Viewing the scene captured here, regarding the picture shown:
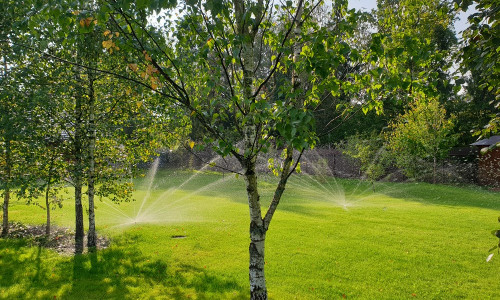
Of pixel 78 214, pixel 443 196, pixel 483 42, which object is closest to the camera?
pixel 483 42

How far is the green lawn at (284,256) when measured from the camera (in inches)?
213

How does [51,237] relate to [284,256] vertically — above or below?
above

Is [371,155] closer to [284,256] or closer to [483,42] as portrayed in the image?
[284,256]

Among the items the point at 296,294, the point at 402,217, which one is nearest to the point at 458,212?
the point at 402,217

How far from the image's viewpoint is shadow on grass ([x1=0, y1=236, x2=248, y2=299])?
17.4 ft

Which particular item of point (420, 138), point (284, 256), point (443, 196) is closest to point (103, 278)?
point (284, 256)

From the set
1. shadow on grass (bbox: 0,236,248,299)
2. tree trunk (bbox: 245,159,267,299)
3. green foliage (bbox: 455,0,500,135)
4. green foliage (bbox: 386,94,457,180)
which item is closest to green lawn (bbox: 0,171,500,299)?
shadow on grass (bbox: 0,236,248,299)

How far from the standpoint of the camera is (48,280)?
584 cm

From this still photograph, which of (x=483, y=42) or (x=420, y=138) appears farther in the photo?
(x=420, y=138)

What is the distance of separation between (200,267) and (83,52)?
5019mm

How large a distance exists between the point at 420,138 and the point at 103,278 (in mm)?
18280

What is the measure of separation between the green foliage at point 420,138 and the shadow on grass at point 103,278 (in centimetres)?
1555

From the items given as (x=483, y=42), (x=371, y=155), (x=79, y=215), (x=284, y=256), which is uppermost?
(x=371, y=155)

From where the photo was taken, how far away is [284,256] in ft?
22.8
